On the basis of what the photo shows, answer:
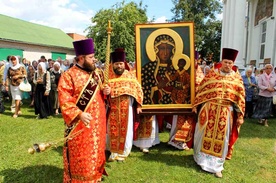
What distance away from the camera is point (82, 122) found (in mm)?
3037

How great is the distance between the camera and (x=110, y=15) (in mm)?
27172

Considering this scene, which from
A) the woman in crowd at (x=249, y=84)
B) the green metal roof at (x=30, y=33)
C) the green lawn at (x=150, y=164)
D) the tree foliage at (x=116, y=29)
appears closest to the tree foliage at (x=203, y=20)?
the tree foliage at (x=116, y=29)

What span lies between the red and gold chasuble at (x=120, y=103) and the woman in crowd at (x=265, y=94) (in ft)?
15.7

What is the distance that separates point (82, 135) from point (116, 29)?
2410 cm

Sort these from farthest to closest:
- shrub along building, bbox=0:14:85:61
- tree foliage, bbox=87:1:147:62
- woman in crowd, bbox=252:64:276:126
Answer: tree foliage, bbox=87:1:147:62, shrub along building, bbox=0:14:85:61, woman in crowd, bbox=252:64:276:126

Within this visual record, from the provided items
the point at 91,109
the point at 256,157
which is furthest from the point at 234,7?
the point at 91,109

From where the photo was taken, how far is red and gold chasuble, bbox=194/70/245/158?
4.16 m

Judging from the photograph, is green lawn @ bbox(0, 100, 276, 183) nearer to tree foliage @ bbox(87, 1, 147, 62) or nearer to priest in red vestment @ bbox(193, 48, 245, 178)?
priest in red vestment @ bbox(193, 48, 245, 178)

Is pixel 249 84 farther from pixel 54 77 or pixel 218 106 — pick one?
pixel 54 77

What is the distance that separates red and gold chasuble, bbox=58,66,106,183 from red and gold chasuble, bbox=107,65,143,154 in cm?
133

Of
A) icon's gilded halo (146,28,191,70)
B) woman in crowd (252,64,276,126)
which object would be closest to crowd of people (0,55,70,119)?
icon's gilded halo (146,28,191,70)

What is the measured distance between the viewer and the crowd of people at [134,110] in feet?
10.1

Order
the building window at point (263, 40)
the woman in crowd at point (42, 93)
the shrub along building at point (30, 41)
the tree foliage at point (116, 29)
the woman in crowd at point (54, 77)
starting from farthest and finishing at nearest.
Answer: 1. the tree foliage at point (116, 29)
2. the shrub along building at point (30, 41)
3. the building window at point (263, 40)
4. the woman in crowd at point (54, 77)
5. the woman in crowd at point (42, 93)

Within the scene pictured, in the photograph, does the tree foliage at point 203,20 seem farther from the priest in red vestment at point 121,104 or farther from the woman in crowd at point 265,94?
the priest in red vestment at point 121,104
